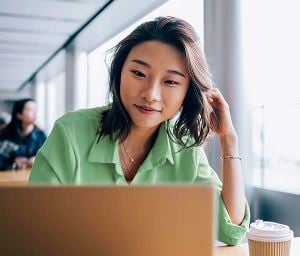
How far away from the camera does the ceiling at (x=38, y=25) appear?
4.17 metres

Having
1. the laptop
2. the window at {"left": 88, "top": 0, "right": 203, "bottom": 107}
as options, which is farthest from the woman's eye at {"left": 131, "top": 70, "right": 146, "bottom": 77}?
the laptop

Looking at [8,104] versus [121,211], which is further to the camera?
[8,104]

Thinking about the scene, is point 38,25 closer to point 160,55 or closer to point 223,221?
point 160,55

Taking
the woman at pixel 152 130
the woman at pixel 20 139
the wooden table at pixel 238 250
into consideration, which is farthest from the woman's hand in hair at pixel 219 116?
the woman at pixel 20 139

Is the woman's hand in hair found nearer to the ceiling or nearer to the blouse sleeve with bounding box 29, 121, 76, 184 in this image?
the blouse sleeve with bounding box 29, 121, 76, 184

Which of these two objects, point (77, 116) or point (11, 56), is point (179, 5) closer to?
point (77, 116)

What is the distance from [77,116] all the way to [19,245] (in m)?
0.66

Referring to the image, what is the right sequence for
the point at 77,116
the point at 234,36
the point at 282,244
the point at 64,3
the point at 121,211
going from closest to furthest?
the point at 121,211 < the point at 282,244 < the point at 77,116 < the point at 234,36 < the point at 64,3

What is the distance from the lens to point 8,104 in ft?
48.0

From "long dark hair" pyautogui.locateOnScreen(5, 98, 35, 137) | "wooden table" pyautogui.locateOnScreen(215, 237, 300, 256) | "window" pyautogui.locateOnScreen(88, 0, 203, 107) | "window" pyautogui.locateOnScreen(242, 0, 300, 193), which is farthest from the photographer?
"long dark hair" pyautogui.locateOnScreen(5, 98, 35, 137)

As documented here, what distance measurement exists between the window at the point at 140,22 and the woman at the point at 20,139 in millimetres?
724

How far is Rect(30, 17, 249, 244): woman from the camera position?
43.3 inches

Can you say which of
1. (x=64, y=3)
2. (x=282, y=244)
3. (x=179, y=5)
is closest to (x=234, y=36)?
(x=179, y=5)

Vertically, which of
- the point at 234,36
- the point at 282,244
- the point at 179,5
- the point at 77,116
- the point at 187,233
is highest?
the point at 179,5
